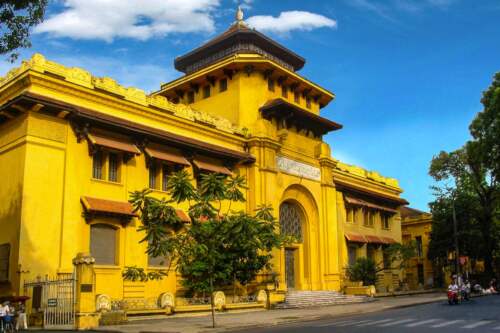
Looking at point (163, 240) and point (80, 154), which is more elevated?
point (80, 154)

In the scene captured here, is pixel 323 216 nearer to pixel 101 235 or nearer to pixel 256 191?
pixel 256 191

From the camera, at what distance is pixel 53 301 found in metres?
19.3

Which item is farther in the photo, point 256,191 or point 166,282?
point 256,191

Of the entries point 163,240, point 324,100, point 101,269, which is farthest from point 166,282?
point 324,100

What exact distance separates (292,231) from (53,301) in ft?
61.5

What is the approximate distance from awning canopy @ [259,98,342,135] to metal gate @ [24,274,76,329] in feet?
58.0

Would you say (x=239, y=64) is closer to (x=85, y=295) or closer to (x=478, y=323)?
(x=85, y=295)

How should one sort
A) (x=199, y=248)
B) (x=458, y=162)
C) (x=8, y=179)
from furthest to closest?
(x=458, y=162), (x=8, y=179), (x=199, y=248)

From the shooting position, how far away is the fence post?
60.7 ft

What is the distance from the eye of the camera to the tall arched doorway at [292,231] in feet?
113

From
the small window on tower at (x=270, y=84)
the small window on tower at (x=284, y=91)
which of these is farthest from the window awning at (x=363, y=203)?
the small window on tower at (x=270, y=84)

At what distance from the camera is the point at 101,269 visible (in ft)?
76.6

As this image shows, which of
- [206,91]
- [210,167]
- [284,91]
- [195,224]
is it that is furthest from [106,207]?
[284,91]

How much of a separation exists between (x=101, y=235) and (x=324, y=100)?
74.8ft
